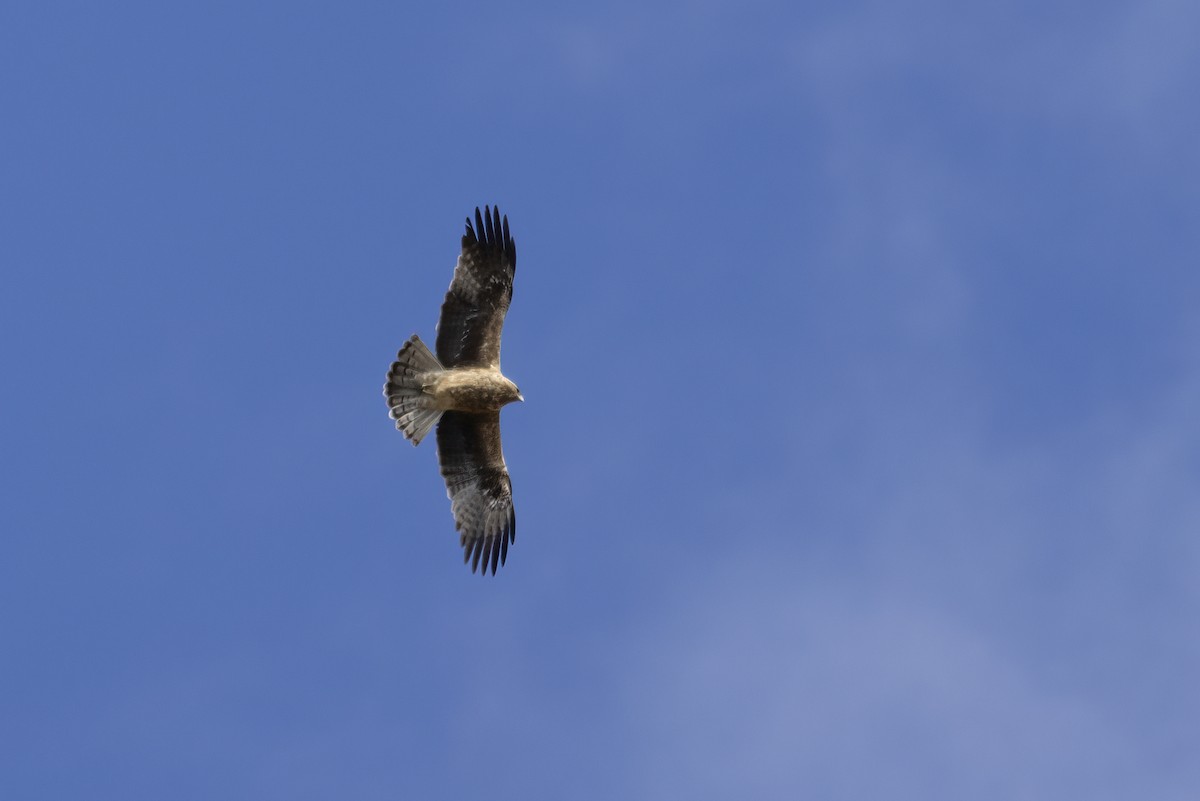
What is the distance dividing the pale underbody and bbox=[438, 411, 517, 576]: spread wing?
0.70 meters

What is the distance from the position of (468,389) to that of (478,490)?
5.70 ft

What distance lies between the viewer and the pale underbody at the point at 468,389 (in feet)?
65.7

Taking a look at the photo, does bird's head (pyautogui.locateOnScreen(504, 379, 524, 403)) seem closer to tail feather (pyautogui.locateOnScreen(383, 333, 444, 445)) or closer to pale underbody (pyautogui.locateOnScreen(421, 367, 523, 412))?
pale underbody (pyautogui.locateOnScreen(421, 367, 523, 412))

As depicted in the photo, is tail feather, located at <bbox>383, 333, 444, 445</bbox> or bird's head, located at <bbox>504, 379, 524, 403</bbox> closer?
tail feather, located at <bbox>383, 333, 444, 445</bbox>

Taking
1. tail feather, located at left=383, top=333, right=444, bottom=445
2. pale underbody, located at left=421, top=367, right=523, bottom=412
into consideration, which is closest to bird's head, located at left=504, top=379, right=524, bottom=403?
pale underbody, located at left=421, top=367, right=523, bottom=412

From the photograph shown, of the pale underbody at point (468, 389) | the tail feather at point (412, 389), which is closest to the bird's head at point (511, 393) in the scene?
the pale underbody at point (468, 389)

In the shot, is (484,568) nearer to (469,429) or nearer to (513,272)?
(469,429)

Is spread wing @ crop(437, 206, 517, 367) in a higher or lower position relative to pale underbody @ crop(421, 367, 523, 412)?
higher

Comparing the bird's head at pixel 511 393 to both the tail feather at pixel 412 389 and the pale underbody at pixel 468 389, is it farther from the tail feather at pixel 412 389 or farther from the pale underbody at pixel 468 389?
the tail feather at pixel 412 389

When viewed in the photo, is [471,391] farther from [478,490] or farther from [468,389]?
[478,490]

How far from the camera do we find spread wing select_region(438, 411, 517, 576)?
21031mm

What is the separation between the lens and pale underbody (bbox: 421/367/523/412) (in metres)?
20.0

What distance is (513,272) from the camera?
811 inches

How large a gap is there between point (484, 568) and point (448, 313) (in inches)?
128
